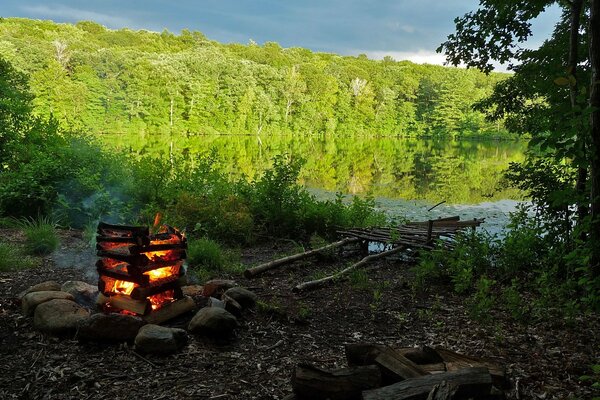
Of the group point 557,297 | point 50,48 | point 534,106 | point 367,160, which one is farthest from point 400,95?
point 557,297

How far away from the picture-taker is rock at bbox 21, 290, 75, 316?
4703 mm

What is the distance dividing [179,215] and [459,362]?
299 inches

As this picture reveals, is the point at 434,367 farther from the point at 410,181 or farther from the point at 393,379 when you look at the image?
the point at 410,181

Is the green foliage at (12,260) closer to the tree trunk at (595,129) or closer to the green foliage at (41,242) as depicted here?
the green foliage at (41,242)

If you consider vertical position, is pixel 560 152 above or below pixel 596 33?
below

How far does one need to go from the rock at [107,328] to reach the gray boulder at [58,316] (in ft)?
0.47

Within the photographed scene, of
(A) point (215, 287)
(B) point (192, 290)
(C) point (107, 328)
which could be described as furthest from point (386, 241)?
(C) point (107, 328)

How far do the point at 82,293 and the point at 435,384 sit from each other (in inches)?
162

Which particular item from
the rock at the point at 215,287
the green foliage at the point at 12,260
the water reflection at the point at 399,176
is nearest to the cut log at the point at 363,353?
the rock at the point at 215,287

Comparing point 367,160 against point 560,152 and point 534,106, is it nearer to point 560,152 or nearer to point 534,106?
point 534,106

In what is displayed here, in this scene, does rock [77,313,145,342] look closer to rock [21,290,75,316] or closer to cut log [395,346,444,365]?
rock [21,290,75,316]

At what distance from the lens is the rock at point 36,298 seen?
4.70 meters

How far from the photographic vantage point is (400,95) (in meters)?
79.5

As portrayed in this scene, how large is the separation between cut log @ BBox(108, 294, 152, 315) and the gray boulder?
0.29 meters
